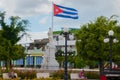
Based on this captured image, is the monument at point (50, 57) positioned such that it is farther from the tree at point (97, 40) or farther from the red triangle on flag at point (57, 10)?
the tree at point (97, 40)

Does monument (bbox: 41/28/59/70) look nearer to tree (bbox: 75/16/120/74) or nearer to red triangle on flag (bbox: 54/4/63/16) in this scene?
red triangle on flag (bbox: 54/4/63/16)

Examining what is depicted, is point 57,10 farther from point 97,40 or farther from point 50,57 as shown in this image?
point 97,40

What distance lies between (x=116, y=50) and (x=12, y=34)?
1442 centimetres

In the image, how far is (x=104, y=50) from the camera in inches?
1681

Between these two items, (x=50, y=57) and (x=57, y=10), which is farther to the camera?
(x=50, y=57)

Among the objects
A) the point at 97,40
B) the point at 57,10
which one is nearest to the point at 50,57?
the point at 57,10

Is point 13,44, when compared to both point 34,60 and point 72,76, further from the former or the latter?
point 34,60

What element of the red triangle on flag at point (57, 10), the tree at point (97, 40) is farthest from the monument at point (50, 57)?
the tree at point (97, 40)

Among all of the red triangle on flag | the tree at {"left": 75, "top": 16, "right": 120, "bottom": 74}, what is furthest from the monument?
the tree at {"left": 75, "top": 16, "right": 120, "bottom": 74}

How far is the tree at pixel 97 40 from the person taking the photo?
42.7 m

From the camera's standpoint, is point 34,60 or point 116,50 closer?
point 116,50

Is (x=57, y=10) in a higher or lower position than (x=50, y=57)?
higher

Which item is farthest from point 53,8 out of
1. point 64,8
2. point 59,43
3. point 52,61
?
point 59,43

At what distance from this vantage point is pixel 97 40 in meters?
43.1
